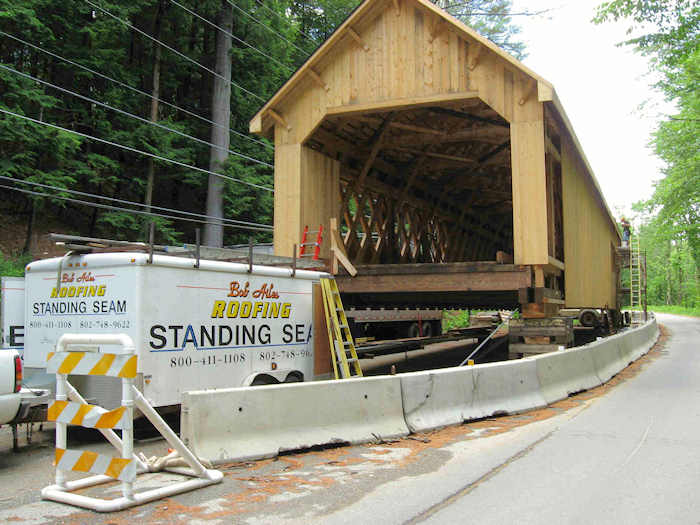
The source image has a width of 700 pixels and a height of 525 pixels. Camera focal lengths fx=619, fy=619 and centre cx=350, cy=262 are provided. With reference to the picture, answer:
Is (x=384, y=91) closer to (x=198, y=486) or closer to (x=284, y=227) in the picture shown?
(x=284, y=227)

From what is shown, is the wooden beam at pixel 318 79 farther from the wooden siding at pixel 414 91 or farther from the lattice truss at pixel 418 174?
Answer: the lattice truss at pixel 418 174

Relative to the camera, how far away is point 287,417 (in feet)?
20.4

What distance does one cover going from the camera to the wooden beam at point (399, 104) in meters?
11.9

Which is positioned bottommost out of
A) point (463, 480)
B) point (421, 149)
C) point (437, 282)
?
point (463, 480)

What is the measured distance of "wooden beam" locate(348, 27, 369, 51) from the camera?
12.7 m

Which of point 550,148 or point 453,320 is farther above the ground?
point 550,148

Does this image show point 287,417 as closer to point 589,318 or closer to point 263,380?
point 263,380

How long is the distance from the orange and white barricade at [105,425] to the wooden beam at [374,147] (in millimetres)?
10629

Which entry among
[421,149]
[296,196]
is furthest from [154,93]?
[296,196]

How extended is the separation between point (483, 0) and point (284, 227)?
2772 centimetres

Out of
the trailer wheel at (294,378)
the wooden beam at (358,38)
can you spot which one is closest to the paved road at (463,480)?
the trailer wheel at (294,378)

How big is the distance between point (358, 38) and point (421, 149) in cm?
447

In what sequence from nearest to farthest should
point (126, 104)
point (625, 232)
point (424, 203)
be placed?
point (424, 203)
point (126, 104)
point (625, 232)

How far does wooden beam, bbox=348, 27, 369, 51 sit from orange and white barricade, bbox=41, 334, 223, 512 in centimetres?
955
